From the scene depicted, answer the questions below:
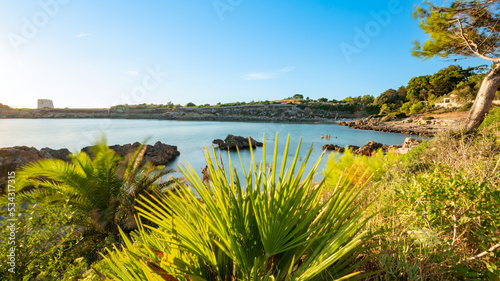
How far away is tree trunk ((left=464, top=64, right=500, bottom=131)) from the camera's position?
5.39 m

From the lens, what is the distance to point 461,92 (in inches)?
1195

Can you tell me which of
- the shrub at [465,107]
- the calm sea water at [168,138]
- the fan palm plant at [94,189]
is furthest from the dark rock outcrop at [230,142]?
the shrub at [465,107]

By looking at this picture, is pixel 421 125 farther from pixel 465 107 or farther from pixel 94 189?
pixel 94 189

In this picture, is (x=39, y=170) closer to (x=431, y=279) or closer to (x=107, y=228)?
(x=107, y=228)

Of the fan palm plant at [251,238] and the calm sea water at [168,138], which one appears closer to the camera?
the fan palm plant at [251,238]

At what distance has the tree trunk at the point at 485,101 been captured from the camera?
5388mm

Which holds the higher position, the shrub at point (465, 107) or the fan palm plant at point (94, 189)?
the shrub at point (465, 107)

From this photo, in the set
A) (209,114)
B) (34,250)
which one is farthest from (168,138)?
(209,114)

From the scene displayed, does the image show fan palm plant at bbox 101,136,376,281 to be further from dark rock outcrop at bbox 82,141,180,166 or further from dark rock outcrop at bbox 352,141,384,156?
dark rock outcrop at bbox 352,141,384,156

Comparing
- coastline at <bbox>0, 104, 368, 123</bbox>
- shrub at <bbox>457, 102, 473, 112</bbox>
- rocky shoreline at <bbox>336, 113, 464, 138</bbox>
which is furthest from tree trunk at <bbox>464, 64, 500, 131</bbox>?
coastline at <bbox>0, 104, 368, 123</bbox>

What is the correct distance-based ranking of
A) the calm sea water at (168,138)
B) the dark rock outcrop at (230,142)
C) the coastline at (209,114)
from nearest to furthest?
the calm sea water at (168,138) → the dark rock outcrop at (230,142) → the coastline at (209,114)

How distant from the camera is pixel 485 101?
5.45 meters

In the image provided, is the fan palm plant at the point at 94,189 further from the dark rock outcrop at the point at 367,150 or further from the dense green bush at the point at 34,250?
the dark rock outcrop at the point at 367,150

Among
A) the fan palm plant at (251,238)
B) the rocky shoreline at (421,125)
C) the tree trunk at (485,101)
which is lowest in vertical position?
the rocky shoreline at (421,125)
